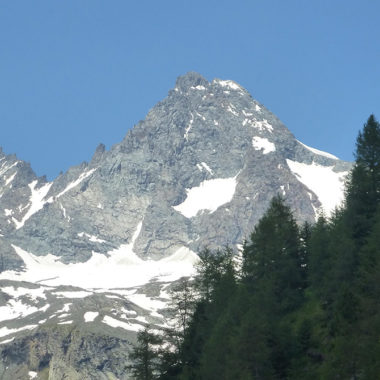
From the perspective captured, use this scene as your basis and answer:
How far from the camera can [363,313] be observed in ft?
199

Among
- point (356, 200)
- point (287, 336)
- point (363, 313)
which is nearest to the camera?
point (363, 313)

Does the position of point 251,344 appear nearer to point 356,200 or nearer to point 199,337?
point 199,337

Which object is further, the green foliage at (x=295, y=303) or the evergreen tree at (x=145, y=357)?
the evergreen tree at (x=145, y=357)

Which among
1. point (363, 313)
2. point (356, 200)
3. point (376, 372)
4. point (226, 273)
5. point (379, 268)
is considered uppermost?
point (356, 200)

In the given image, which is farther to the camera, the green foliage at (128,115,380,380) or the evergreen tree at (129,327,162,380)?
the evergreen tree at (129,327,162,380)

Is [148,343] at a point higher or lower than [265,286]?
lower

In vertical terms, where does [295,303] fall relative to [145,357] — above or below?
above

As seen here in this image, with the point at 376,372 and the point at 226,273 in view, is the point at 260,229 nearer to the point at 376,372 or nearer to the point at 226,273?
the point at 226,273

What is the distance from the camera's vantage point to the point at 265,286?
84312mm

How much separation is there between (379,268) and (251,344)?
12.8 meters

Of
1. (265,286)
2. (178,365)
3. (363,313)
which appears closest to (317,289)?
(265,286)

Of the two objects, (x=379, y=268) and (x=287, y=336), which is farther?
(x=287, y=336)

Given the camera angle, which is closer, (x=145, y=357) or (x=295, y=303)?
(x=145, y=357)

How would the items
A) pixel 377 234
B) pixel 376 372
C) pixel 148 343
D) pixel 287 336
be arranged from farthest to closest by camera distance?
pixel 148 343 → pixel 377 234 → pixel 287 336 → pixel 376 372
